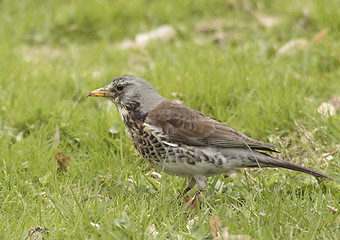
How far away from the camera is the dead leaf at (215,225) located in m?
3.41

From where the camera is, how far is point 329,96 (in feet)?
18.8

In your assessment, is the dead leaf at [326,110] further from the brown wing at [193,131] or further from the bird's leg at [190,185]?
the bird's leg at [190,185]

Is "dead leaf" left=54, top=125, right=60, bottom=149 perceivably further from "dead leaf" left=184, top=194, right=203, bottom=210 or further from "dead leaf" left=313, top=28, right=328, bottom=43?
"dead leaf" left=313, top=28, right=328, bottom=43

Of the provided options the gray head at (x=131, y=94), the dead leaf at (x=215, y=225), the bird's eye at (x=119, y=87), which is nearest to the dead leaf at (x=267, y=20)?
the gray head at (x=131, y=94)

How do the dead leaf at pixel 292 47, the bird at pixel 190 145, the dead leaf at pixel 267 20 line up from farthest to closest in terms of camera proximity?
1. the dead leaf at pixel 267 20
2. the dead leaf at pixel 292 47
3. the bird at pixel 190 145

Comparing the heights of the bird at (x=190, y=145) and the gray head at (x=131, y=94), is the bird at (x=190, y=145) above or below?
below

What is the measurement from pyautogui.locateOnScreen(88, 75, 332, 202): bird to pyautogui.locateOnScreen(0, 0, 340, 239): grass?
19cm

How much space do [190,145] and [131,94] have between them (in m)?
0.71

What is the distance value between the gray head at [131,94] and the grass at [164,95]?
0.48 meters

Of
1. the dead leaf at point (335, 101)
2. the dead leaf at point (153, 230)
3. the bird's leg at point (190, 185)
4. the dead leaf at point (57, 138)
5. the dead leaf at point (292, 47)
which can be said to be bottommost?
the bird's leg at point (190, 185)

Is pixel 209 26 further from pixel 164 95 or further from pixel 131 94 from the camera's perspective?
pixel 131 94

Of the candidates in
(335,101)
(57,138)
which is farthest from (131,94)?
(335,101)

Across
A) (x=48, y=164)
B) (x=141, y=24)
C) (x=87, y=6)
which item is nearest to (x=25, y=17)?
(x=87, y=6)

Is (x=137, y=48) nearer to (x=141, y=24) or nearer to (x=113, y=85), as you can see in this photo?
(x=141, y=24)
